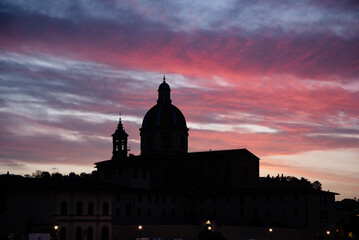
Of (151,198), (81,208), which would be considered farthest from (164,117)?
(81,208)

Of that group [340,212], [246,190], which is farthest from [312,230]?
[340,212]

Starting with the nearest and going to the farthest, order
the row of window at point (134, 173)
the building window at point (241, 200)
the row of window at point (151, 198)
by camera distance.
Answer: the row of window at point (151, 198) < the building window at point (241, 200) < the row of window at point (134, 173)

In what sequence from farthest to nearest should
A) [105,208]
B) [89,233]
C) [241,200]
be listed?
[241,200]
[105,208]
[89,233]

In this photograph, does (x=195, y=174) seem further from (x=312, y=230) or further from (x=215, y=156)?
(x=312, y=230)

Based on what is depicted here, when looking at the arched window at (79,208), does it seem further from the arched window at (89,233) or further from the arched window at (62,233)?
the arched window at (62,233)

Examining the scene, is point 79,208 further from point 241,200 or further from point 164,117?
point 164,117

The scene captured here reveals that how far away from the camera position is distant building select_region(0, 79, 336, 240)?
3285 inches

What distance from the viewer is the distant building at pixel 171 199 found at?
8344 centimetres

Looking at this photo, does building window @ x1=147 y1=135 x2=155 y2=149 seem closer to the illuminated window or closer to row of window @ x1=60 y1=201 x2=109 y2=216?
row of window @ x1=60 y1=201 x2=109 y2=216

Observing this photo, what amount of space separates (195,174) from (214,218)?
11.2 meters

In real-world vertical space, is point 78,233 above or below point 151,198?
below

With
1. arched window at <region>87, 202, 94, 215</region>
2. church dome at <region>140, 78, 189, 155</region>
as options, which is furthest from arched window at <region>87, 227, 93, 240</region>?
church dome at <region>140, 78, 189, 155</region>

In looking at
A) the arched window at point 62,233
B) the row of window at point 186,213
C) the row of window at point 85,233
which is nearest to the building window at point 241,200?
the row of window at point 186,213

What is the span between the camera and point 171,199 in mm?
100188
